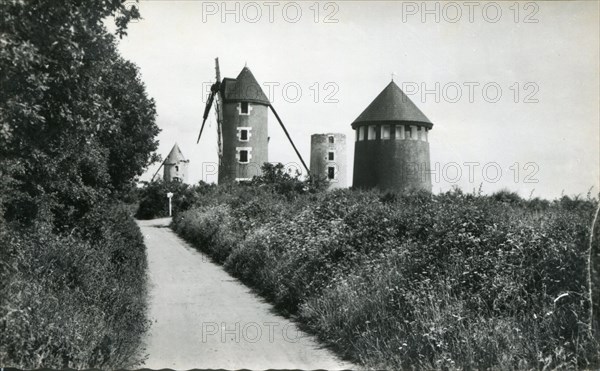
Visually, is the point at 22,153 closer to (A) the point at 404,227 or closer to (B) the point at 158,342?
(B) the point at 158,342

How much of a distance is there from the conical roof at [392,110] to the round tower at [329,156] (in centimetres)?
1168

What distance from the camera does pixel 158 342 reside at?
8.12m

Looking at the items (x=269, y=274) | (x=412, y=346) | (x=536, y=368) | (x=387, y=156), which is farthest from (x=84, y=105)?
(x=387, y=156)

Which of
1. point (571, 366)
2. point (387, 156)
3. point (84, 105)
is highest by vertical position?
point (387, 156)

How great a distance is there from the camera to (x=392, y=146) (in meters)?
34.8

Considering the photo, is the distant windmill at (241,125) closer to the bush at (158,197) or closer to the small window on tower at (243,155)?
the small window on tower at (243,155)

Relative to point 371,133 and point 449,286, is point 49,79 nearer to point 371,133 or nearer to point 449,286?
point 449,286

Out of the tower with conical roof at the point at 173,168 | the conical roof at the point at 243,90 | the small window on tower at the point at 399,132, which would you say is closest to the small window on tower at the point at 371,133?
the small window on tower at the point at 399,132

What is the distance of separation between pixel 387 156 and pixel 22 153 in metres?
29.8

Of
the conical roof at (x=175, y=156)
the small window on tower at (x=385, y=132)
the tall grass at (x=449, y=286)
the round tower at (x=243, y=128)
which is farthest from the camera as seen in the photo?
the conical roof at (x=175, y=156)

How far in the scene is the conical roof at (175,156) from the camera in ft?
219

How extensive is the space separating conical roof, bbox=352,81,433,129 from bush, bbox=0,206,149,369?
27.0 meters

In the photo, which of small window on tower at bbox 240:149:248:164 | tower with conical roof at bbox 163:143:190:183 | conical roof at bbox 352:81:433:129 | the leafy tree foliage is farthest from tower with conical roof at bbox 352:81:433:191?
tower with conical roof at bbox 163:143:190:183

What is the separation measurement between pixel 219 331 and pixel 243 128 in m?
31.3
